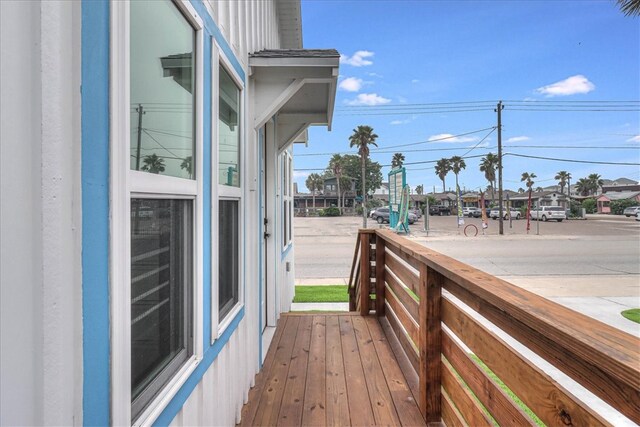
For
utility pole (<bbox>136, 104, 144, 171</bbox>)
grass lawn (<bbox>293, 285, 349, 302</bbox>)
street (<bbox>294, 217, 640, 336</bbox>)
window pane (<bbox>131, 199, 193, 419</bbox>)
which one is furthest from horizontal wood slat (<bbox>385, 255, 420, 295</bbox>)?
street (<bbox>294, 217, 640, 336</bbox>)

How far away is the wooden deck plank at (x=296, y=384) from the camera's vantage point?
210cm

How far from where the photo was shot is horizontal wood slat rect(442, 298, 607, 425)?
2.98ft

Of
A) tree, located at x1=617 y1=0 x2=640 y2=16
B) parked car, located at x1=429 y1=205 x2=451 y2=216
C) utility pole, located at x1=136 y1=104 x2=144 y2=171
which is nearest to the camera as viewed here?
utility pole, located at x1=136 y1=104 x2=144 y2=171

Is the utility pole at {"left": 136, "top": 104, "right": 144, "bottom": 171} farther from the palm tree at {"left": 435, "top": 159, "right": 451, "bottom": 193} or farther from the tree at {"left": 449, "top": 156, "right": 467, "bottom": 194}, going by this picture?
the palm tree at {"left": 435, "top": 159, "right": 451, "bottom": 193}

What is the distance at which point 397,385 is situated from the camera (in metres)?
2.44

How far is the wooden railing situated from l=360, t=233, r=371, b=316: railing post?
3.25 feet

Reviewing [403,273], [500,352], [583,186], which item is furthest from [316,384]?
[583,186]

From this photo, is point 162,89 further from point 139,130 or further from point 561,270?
point 561,270

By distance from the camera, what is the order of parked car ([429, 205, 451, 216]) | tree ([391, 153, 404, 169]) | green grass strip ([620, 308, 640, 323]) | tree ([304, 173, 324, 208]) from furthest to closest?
tree ([304, 173, 324, 208])
parked car ([429, 205, 451, 216])
tree ([391, 153, 404, 169])
green grass strip ([620, 308, 640, 323])

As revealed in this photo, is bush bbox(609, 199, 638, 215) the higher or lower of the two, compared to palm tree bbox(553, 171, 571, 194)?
lower

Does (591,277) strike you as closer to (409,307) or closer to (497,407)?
(409,307)

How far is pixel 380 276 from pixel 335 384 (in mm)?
1530

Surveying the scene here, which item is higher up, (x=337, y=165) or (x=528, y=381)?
(x=337, y=165)

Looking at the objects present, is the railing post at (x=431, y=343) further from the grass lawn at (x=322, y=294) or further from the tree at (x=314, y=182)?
the tree at (x=314, y=182)
